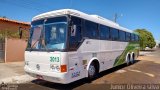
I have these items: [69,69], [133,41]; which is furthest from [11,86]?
[133,41]

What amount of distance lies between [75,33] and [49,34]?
1.05 metres

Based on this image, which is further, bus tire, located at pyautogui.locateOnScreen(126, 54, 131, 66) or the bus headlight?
bus tire, located at pyautogui.locateOnScreen(126, 54, 131, 66)

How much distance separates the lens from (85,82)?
9.45 meters

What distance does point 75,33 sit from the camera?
26.7 ft

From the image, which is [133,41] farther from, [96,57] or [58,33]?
[58,33]

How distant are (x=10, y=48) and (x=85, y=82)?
844 cm

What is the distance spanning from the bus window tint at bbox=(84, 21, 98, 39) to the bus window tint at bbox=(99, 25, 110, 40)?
585 mm

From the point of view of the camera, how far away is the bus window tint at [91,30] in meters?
9.16

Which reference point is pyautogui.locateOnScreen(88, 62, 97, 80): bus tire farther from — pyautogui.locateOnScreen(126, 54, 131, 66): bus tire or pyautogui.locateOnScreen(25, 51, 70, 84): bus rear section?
pyautogui.locateOnScreen(126, 54, 131, 66): bus tire

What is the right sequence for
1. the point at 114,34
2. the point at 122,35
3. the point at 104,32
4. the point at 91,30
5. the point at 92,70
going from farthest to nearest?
the point at 122,35 < the point at 114,34 < the point at 104,32 < the point at 92,70 < the point at 91,30

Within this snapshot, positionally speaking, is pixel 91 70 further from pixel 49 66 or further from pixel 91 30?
→ pixel 49 66

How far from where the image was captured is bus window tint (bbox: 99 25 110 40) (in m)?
10.6

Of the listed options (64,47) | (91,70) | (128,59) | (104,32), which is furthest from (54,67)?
(128,59)

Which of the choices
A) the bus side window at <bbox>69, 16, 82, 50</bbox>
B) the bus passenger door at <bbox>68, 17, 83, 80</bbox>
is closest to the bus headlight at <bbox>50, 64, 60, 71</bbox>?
the bus passenger door at <bbox>68, 17, 83, 80</bbox>
